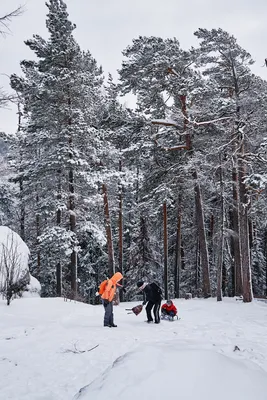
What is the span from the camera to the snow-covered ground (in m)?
3.03

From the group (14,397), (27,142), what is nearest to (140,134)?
(27,142)

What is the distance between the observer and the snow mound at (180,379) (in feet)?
9.36

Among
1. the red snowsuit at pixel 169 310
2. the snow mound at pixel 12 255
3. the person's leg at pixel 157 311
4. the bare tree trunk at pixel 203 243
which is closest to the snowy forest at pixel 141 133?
the bare tree trunk at pixel 203 243

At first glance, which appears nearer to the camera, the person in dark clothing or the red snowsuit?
the person in dark clothing

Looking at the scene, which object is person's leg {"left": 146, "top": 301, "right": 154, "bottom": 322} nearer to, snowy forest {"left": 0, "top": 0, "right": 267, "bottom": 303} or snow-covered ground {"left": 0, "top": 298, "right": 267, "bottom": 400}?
snow-covered ground {"left": 0, "top": 298, "right": 267, "bottom": 400}

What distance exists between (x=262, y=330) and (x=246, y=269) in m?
5.52

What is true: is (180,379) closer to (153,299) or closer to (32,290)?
(153,299)

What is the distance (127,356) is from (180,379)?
1.09 metres

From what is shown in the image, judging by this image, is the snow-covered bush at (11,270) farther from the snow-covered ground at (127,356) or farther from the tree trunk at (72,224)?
the tree trunk at (72,224)

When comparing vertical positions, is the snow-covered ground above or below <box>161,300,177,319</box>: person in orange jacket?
above

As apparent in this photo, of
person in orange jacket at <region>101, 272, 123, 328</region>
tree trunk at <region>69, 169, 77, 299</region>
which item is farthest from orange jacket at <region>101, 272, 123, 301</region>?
tree trunk at <region>69, 169, 77, 299</region>

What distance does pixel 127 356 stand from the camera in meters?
3.98

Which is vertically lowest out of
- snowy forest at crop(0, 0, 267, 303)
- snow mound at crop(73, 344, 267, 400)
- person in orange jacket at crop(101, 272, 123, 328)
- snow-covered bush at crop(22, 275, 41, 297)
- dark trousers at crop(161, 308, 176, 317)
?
dark trousers at crop(161, 308, 176, 317)

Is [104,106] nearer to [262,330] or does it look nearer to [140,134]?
[140,134]
